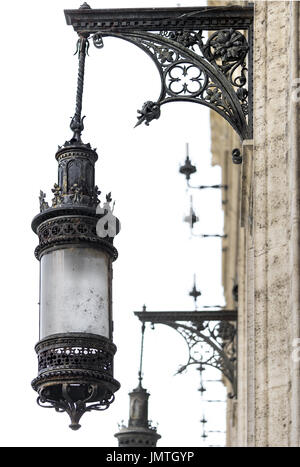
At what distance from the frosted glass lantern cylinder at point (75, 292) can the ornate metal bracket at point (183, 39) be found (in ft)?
6.61

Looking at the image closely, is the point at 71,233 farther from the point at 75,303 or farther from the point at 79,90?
the point at 79,90

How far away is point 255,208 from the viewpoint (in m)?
10.6

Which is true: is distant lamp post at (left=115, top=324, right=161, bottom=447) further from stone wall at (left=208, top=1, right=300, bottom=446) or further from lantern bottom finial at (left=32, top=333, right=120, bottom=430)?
lantern bottom finial at (left=32, top=333, right=120, bottom=430)

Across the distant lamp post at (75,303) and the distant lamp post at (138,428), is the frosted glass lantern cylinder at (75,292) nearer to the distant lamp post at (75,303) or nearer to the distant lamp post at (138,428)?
the distant lamp post at (75,303)

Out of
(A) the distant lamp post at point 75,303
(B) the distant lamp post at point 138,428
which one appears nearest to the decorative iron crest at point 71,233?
(A) the distant lamp post at point 75,303

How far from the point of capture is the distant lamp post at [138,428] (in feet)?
59.8

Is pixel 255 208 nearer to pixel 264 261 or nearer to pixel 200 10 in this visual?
pixel 264 261

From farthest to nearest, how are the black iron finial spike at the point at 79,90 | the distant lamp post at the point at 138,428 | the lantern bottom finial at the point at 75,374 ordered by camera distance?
the distant lamp post at the point at 138,428 → the black iron finial spike at the point at 79,90 → the lantern bottom finial at the point at 75,374

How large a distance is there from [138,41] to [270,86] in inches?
42.1

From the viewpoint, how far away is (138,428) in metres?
18.3

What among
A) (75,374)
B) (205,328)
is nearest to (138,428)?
(205,328)

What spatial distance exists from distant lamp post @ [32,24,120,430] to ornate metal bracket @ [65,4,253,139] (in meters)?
1.80

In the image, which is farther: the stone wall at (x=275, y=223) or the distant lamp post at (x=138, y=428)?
the distant lamp post at (x=138, y=428)
